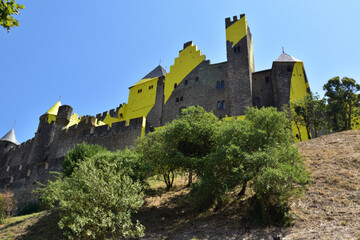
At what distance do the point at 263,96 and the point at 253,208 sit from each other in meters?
22.7

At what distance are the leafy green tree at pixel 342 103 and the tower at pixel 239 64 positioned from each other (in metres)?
8.45

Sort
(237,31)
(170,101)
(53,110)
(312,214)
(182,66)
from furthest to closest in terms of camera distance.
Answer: (53,110) < (182,66) < (170,101) < (237,31) < (312,214)

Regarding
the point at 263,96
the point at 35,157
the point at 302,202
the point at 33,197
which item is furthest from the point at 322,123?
the point at 35,157

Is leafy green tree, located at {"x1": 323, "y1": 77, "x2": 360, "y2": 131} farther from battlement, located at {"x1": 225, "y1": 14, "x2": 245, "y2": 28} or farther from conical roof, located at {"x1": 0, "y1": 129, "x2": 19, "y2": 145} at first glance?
conical roof, located at {"x1": 0, "y1": 129, "x2": 19, "y2": 145}

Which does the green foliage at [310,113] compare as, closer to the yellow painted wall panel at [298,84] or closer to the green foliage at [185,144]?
the yellow painted wall panel at [298,84]

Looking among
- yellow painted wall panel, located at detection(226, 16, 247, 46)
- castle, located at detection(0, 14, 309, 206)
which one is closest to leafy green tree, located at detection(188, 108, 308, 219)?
castle, located at detection(0, 14, 309, 206)

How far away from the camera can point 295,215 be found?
11.7 metres

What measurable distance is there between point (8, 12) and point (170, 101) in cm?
3026

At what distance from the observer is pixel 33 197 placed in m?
26.4

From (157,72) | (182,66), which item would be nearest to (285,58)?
(182,66)

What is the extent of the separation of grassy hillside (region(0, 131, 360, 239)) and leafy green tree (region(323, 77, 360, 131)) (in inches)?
250

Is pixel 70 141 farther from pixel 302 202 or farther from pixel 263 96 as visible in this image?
pixel 302 202

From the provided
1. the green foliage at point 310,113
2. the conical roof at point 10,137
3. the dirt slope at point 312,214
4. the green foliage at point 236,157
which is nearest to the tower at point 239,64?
the green foliage at point 310,113

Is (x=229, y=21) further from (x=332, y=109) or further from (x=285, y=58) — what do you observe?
(x=332, y=109)
